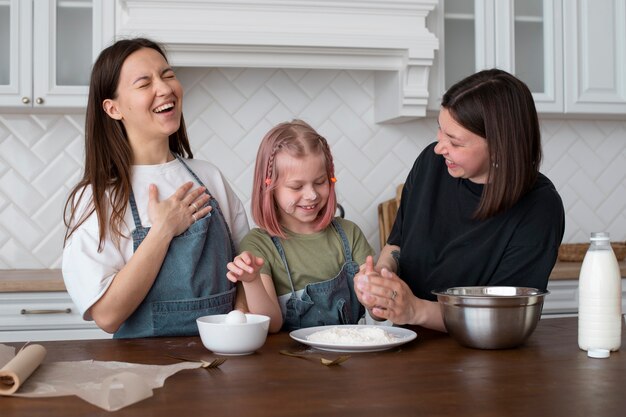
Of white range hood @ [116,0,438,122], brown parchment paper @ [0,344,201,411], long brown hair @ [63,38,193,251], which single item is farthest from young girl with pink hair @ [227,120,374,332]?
white range hood @ [116,0,438,122]

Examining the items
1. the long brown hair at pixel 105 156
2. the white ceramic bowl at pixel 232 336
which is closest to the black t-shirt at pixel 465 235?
the white ceramic bowl at pixel 232 336

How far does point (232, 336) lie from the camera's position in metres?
1.38

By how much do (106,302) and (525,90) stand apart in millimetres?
1049

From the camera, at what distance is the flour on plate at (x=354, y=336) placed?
1441 mm

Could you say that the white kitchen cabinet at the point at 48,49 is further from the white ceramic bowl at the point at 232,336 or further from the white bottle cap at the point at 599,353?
the white bottle cap at the point at 599,353

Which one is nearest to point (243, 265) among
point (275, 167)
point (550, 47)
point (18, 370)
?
point (275, 167)

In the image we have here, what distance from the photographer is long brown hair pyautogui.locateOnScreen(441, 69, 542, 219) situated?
1751 mm

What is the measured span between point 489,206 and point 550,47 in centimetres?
181

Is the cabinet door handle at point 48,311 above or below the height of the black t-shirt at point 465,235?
below

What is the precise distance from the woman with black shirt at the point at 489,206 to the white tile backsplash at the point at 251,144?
1.50m

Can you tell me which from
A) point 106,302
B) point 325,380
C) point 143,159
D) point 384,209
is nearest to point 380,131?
point 384,209

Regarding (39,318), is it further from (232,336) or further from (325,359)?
(325,359)

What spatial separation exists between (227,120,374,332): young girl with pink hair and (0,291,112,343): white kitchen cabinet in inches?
45.0

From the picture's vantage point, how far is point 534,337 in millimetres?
1605
